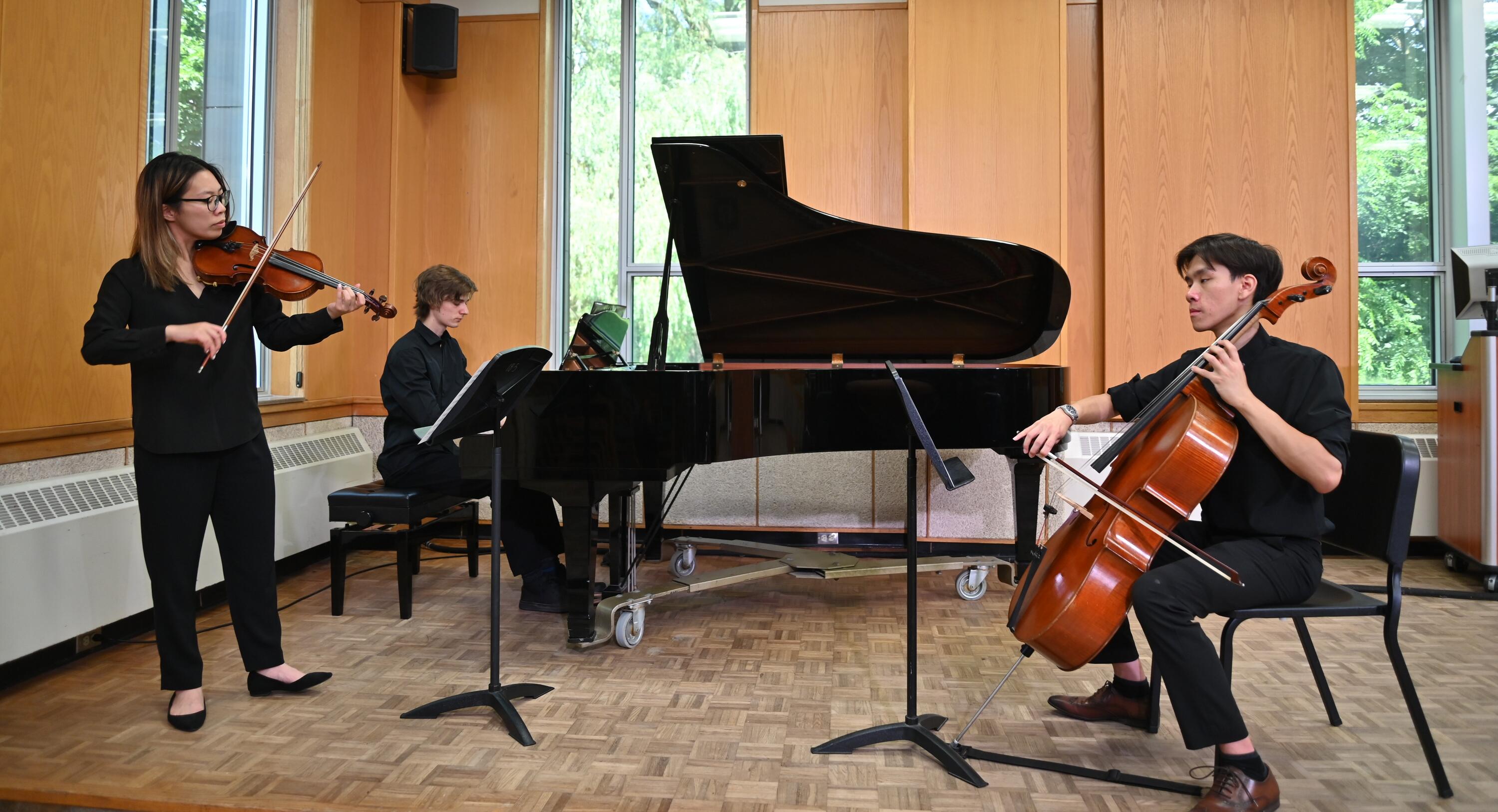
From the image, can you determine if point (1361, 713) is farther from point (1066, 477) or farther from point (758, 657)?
point (1066, 477)

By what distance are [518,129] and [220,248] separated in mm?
2716

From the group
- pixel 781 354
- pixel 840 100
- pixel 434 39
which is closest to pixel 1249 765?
pixel 781 354

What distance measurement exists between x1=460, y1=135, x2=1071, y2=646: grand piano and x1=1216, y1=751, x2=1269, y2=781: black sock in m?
1.31

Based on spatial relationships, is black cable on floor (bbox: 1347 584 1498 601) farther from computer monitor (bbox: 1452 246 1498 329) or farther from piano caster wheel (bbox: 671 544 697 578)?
piano caster wheel (bbox: 671 544 697 578)

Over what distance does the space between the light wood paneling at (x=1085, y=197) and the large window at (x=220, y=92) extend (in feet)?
12.1

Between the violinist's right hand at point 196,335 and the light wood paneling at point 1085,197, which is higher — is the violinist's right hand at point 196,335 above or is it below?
below

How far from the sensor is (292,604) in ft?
11.2

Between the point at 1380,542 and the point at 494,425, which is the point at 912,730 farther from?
the point at 494,425

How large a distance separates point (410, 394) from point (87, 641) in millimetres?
1250

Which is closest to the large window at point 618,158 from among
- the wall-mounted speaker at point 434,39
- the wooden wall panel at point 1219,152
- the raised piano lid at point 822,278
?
the wall-mounted speaker at point 434,39

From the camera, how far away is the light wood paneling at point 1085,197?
452 cm

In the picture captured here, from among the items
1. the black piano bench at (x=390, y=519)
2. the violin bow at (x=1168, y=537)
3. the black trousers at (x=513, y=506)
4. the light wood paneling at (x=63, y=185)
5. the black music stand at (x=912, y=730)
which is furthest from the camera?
the black trousers at (x=513, y=506)

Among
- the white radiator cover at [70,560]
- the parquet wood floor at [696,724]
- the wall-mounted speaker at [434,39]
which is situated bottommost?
the parquet wood floor at [696,724]

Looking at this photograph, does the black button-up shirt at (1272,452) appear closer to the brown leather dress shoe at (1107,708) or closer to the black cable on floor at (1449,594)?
the brown leather dress shoe at (1107,708)
